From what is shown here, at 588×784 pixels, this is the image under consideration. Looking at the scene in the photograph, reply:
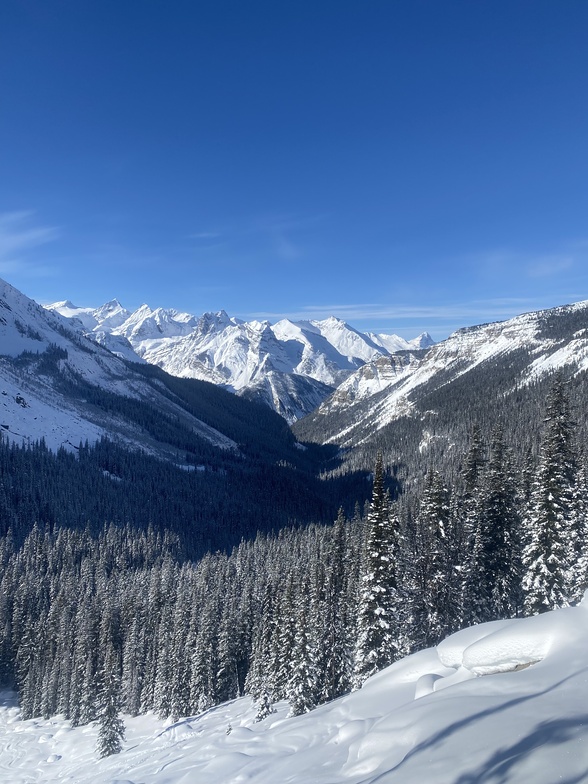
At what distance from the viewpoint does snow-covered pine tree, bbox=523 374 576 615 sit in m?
30.5

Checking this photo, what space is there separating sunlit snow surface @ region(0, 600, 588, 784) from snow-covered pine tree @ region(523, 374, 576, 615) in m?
A: 19.8

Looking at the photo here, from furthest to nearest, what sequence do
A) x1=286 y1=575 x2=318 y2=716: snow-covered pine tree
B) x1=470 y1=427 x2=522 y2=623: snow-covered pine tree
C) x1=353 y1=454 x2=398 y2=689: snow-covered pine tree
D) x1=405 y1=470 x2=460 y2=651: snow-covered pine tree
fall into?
x1=286 y1=575 x2=318 y2=716: snow-covered pine tree
x1=470 y1=427 x2=522 y2=623: snow-covered pine tree
x1=405 y1=470 x2=460 y2=651: snow-covered pine tree
x1=353 y1=454 x2=398 y2=689: snow-covered pine tree

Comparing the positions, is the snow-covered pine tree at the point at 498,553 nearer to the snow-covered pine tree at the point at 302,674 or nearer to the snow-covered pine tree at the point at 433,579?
the snow-covered pine tree at the point at 433,579

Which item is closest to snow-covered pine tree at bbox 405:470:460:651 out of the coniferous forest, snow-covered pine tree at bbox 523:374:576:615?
the coniferous forest

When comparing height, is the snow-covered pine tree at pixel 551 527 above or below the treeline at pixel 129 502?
above

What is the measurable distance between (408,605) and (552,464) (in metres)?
14.5

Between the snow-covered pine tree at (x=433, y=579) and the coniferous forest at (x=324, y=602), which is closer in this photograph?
the coniferous forest at (x=324, y=602)

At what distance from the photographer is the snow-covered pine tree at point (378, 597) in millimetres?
30750

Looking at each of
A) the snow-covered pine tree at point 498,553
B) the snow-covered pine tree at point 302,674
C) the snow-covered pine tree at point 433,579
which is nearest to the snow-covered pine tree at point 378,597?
the snow-covered pine tree at point 433,579

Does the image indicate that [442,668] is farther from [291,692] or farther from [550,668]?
[291,692]

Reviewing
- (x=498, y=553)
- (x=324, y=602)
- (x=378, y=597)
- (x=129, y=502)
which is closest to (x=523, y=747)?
(x=378, y=597)

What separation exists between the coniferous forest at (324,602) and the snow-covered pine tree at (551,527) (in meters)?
0.11

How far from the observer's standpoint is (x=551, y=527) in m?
31.2

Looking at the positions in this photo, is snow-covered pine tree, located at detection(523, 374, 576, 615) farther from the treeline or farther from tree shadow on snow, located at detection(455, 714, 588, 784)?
the treeline
